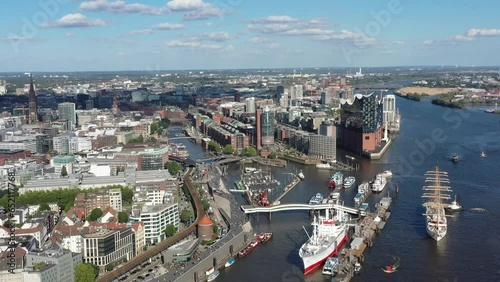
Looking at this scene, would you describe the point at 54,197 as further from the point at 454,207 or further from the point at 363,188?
the point at 454,207

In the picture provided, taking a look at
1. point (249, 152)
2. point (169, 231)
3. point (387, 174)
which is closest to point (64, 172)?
point (169, 231)

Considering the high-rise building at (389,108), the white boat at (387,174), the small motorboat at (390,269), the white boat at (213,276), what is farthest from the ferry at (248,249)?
the high-rise building at (389,108)

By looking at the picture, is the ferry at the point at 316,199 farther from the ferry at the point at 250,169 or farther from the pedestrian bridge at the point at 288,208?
the ferry at the point at 250,169

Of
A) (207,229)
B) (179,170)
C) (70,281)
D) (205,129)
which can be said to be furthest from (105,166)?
(205,129)

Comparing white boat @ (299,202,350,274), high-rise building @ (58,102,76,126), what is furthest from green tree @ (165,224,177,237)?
high-rise building @ (58,102,76,126)

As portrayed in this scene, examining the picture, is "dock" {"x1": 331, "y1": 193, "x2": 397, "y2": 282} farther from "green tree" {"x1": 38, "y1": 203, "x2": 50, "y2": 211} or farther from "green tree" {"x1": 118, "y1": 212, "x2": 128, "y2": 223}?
"green tree" {"x1": 38, "y1": 203, "x2": 50, "y2": 211}
